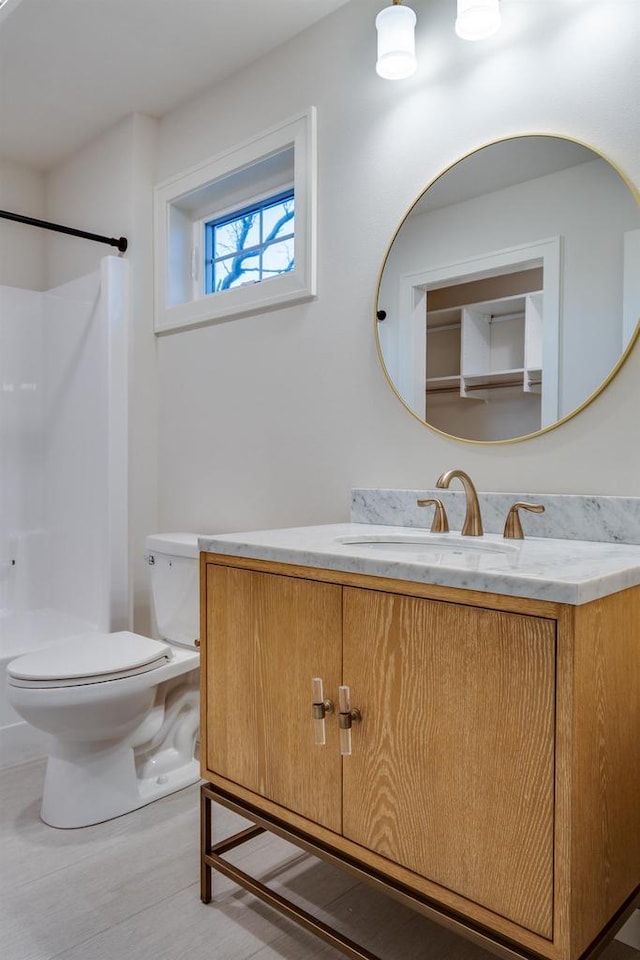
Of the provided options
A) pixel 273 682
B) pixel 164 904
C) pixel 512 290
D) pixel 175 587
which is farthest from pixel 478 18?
pixel 164 904

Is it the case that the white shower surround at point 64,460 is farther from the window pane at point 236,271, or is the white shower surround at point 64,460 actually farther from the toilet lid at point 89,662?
the toilet lid at point 89,662

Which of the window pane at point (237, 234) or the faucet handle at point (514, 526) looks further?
the window pane at point (237, 234)

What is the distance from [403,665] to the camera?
115 centimetres

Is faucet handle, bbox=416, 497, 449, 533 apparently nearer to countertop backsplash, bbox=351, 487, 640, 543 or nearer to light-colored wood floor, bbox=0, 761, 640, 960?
countertop backsplash, bbox=351, 487, 640, 543

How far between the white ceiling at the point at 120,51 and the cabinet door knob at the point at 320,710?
5.94ft

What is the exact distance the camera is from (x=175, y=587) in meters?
2.24

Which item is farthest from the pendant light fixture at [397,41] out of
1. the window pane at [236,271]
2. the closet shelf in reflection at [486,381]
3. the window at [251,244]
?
the window pane at [236,271]

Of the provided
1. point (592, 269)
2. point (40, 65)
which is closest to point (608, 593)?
point (592, 269)

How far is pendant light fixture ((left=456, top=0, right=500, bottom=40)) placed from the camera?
5.15 ft

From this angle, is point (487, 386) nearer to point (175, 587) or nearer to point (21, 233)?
point (175, 587)

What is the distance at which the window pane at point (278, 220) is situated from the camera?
2.37 m

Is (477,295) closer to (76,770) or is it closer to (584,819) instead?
(584,819)

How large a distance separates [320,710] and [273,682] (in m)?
0.15

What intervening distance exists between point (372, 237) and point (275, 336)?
47 cm
